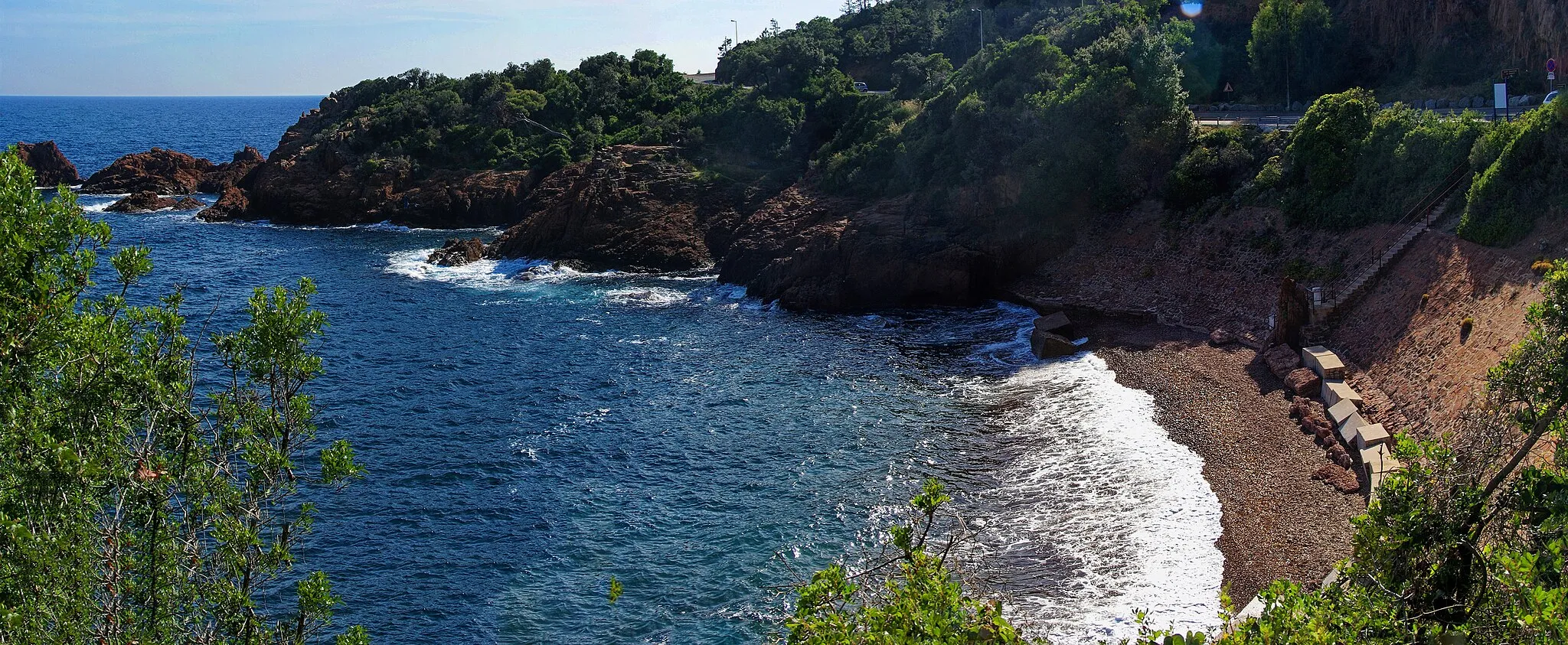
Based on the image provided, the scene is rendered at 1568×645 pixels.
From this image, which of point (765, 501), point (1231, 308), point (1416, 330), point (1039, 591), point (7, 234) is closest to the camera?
point (7, 234)

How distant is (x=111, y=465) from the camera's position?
39.7 feet

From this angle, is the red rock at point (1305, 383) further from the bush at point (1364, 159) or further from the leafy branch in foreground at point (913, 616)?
the leafy branch in foreground at point (913, 616)

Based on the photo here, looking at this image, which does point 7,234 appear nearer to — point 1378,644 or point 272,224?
point 1378,644

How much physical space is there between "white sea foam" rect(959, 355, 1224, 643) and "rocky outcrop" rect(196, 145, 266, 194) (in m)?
86.3

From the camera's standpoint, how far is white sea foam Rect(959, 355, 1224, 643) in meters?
23.5

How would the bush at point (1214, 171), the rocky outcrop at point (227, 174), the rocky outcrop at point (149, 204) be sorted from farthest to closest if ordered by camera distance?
the rocky outcrop at point (227, 174)
the rocky outcrop at point (149, 204)
the bush at point (1214, 171)

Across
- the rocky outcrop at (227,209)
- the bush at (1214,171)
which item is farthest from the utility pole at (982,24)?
the rocky outcrop at (227,209)

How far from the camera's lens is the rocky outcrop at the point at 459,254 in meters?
65.1

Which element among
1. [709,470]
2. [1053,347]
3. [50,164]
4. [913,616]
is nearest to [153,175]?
[50,164]

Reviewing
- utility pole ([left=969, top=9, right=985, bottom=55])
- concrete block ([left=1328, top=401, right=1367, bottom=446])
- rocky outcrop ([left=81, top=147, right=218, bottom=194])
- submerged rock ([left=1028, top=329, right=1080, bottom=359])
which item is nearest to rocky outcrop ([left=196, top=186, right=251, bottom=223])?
rocky outcrop ([left=81, top=147, right=218, bottom=194])

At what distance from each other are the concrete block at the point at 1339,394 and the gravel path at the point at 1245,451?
3.99ft

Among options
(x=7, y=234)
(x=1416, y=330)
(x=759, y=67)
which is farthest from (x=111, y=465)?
(x=759, y=67)

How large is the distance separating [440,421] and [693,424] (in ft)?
29.3

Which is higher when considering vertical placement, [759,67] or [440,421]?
[759,67]
